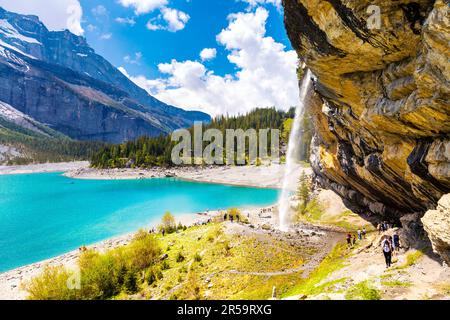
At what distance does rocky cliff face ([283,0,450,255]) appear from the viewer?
13.6m

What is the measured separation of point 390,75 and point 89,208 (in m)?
77.2

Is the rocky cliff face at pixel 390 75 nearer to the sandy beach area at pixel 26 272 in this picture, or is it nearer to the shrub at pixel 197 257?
the shrub at pixel 197 257

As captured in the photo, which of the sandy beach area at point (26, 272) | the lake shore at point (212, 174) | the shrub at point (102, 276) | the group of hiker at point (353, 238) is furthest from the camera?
the lake shore at point (212, 174)

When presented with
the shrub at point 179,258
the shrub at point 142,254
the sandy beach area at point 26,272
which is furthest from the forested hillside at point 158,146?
the shrub at point 179,258

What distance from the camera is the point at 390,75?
1794cm

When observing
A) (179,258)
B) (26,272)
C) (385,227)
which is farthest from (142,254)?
(385,227)

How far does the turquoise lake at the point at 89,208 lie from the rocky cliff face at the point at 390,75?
145ft

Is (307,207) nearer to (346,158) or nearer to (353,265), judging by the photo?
(346,158)

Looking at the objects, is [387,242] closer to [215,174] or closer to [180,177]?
[215,174]

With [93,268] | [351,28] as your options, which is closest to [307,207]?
[93,268]

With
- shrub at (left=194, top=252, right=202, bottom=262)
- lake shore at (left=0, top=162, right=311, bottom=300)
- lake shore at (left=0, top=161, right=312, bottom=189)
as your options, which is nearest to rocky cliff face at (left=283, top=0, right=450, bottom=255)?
shrub at (left=194, top=252, right=202, bottom=262)

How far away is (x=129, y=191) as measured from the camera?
107 metres

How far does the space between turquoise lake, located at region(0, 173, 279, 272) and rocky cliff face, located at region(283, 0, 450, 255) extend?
44248mm

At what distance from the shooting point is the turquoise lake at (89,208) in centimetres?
4927
